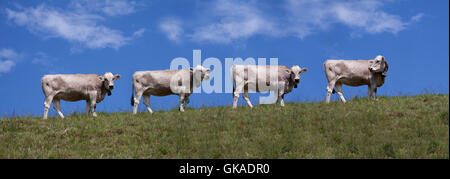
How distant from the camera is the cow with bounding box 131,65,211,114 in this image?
893 inches

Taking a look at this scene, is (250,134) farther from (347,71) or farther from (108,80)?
(108,80)

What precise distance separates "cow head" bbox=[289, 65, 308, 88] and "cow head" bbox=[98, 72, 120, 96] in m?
9.05

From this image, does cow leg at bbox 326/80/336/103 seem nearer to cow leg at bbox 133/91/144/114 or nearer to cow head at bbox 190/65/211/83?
cow head at bbox 190/65/211/83

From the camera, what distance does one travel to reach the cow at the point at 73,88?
Result: 870 inches

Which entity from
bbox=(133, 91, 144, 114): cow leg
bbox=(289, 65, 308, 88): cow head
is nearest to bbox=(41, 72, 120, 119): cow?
bbox=(133, 91, 144, 114): cow leg

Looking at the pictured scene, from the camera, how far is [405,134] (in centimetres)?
1438

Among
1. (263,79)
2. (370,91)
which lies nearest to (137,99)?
(263,79)

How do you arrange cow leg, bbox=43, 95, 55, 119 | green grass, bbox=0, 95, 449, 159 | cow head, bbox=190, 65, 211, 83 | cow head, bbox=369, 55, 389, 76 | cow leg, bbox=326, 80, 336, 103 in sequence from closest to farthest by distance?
green grass, bbox=0, 95, 449, 159, cow leg, bbox=43, 95, 55, 119, cow leg, bbox=326, 80, 336, 103, cow head, bbox=369, 55, 389, 76, cow head, bbox=190, 65, 211, 83

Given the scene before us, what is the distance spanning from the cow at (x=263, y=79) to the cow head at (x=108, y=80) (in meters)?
6.22

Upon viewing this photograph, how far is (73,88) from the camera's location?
2211cm

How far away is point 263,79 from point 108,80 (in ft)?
26.0
